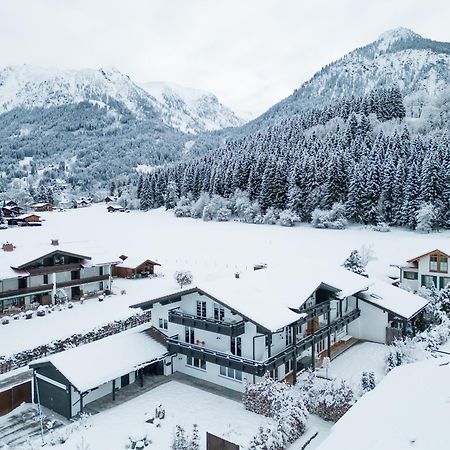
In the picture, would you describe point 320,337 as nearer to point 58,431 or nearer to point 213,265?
point 58,431

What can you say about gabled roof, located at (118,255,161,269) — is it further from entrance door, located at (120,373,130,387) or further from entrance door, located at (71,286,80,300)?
entrance door, located at (120,373,130,387)

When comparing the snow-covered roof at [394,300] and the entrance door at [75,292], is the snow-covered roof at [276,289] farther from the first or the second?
Result: the entrance door at [75,292]

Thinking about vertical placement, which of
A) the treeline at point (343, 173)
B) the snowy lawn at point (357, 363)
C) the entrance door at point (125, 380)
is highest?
the treeline at point (343, 173)

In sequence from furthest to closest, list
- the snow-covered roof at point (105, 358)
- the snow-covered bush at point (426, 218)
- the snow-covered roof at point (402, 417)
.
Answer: the snow-covered bush at point (426, 218) → the snow-covered roof at point (105, 358) → the snow-covered roof at point (402, 417)

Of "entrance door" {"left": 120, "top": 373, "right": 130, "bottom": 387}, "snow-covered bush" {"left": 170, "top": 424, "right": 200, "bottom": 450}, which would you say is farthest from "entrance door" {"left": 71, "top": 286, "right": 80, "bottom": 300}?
"snow-covered bush" {"left": 170, "top": 424, "right": 200, "bottom": 450}

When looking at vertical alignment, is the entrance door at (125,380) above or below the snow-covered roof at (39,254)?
below

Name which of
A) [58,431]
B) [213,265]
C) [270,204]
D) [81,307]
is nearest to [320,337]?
[58,431]

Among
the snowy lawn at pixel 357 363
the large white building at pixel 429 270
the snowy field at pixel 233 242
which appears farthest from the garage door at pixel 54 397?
the large white building at pixel 429 270
